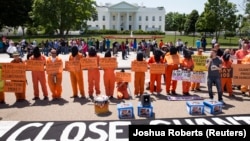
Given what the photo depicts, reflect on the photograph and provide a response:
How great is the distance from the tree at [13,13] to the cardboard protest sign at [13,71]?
5886 cm

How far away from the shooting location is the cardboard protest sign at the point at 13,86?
11.2 metres

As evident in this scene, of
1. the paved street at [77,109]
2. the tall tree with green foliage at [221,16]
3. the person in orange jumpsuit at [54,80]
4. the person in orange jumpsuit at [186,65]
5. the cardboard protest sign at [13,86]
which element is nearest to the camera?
the paved street at [77,109]

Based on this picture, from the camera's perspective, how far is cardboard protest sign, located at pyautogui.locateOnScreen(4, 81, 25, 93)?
11.2m

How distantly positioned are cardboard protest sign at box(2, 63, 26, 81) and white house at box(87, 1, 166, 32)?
351ft

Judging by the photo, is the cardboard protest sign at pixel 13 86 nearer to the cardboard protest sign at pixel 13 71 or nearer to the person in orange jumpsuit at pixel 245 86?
the cardboard protest sign at pixel 13 71

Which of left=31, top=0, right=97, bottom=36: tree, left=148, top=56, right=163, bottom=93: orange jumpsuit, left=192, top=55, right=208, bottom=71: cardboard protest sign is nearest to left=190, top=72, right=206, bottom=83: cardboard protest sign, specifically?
left=192, top=55, right=208, bottom=71: cardboard protest sign

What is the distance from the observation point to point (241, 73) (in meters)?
12.2

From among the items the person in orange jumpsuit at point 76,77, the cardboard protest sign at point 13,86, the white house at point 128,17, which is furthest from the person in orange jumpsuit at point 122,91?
the white house at point 128,17

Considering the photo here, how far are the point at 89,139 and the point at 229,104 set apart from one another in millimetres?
5673

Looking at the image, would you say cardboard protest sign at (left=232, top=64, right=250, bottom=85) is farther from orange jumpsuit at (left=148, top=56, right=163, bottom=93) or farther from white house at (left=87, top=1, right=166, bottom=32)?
white house at (left=87, top=1, right=166, bottom=32)

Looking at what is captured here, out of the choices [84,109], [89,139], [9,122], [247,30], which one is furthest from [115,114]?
[247,30]

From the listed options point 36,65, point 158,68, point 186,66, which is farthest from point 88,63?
point 186,66

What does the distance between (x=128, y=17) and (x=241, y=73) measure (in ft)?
359

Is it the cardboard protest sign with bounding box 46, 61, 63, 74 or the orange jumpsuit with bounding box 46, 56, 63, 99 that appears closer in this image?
the cardboard protest sign with bounding box 46, 61, 63, 74
